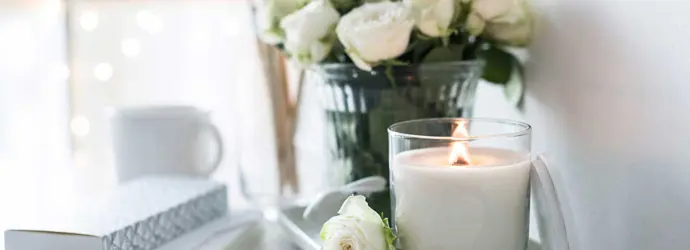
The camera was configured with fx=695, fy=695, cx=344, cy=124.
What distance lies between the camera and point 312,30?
0.70m

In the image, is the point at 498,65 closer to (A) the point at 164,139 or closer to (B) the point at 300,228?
(B) the point at 300,228

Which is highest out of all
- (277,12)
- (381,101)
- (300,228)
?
Result: (277,12)

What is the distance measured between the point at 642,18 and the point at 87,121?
123 cm

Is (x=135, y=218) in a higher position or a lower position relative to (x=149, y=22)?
lower

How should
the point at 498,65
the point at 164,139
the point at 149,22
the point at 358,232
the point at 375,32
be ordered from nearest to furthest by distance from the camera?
1. the point at 358,232
2. the point at 375,32
3. the point at 498,65
4. the point at 164,139
5. the point at 149,22

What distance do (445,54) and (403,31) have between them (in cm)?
8

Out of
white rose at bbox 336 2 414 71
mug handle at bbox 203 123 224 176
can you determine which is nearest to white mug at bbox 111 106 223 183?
mug handle at bbox 203 123 224 176

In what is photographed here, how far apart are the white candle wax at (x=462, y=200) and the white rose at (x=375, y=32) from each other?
0.48 feet

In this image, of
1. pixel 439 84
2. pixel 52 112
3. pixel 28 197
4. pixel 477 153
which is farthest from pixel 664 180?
pixel 52 112

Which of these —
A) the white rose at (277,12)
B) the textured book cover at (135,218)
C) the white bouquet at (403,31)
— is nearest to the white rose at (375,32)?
the white bouquet at (403,31)

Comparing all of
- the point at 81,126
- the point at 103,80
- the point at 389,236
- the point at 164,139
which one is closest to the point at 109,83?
the point at 103,80

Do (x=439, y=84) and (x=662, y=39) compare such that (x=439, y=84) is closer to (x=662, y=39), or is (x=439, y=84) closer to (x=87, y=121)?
(x=662, y=39)

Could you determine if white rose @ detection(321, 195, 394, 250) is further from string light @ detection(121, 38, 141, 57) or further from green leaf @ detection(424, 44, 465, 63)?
string light @ detection(121, 38, 141, 57)

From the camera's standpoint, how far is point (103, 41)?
1.46 metres
